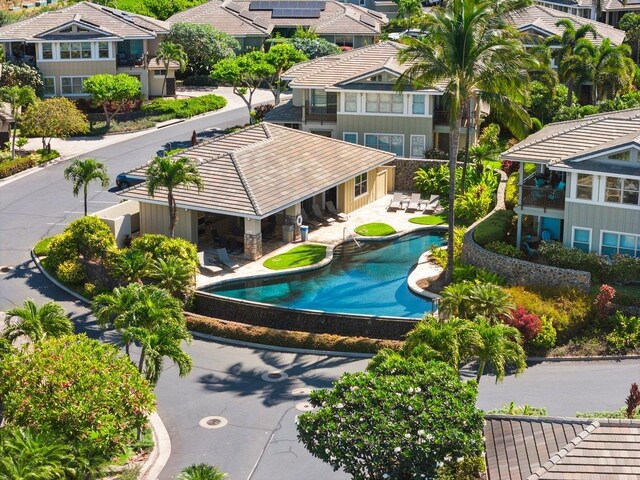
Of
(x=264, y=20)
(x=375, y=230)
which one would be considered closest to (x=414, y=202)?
(x=375, y=230)

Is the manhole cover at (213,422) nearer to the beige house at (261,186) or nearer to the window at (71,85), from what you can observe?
the beige house at (261,186)

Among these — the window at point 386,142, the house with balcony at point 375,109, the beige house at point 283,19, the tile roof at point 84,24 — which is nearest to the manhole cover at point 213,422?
the house with balcony at point 375,109

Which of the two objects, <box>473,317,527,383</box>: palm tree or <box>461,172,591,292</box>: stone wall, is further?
<box>461,172,591,292</box>: stone wall

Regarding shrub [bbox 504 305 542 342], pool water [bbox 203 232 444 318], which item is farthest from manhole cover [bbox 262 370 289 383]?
shrub [bbox 504 305 542 342]

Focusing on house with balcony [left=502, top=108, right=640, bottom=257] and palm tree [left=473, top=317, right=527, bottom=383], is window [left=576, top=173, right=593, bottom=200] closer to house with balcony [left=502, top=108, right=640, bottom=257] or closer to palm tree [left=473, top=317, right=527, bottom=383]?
house with balcony [left=502, top=108, right=640, bottom=257]

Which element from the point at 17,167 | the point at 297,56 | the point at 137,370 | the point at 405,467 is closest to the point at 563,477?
the point at 405,467

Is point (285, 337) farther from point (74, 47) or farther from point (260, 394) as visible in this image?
point (74, 47)
